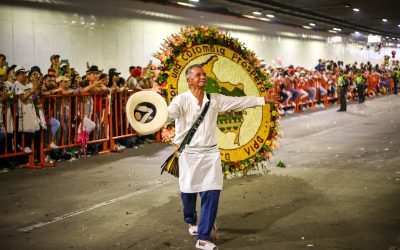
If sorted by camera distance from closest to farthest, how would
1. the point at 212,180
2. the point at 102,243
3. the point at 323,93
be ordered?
1. the point at 212,180
2. the point at 102,243
3. the point at 323,93

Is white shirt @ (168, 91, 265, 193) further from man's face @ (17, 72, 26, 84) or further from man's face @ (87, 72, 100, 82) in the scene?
man's face @ (87, 72, 100, 82)

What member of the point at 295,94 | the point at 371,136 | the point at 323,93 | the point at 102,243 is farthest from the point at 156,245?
the point at 323,93

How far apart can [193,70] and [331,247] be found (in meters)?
2.39

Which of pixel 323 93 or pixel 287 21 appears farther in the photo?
pixel 287 21

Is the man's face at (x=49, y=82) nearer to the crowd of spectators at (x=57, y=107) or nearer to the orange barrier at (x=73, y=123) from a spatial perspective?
the crowd of spectators at (x=57, y=107)

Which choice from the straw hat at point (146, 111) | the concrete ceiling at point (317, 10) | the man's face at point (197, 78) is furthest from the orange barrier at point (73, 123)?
the concrete ceiling at point (317, 10)

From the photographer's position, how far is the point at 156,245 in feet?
19.9

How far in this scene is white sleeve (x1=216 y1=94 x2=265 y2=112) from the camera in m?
6.20

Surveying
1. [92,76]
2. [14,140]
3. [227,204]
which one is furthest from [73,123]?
[227,204]

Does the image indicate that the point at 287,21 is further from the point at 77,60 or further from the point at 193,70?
the point at 193,70

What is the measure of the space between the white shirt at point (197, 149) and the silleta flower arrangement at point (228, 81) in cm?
271

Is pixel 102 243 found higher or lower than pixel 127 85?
lower

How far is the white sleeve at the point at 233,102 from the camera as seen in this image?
6.20m

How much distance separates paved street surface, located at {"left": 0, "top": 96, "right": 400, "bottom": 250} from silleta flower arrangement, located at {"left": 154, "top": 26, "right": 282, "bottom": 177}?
595 millimetres
